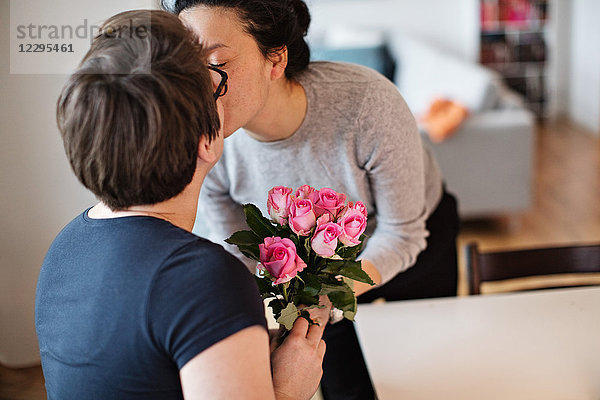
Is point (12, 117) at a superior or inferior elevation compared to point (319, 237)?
superior

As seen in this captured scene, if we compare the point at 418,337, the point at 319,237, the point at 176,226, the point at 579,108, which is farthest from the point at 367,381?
→ the point at 579,108

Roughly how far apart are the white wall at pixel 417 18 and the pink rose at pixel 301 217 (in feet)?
17.8

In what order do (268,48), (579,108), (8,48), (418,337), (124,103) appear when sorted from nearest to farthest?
(124,103), (8,48), (268,48), (418,337), (579,108)

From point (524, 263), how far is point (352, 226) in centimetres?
89

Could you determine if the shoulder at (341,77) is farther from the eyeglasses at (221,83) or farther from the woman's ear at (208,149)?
the woman's ear at (208,149)

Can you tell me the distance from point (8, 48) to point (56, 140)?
0.49ft

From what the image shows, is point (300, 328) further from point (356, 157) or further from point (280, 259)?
point (356, 157)

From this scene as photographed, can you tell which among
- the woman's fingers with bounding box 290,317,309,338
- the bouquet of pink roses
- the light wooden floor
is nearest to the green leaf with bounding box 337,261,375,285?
the bouquet of pink roses

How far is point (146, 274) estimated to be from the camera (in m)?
0.75

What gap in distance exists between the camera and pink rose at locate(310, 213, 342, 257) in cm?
97

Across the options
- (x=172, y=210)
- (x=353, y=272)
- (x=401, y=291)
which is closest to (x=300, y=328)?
(x=353, y=272)

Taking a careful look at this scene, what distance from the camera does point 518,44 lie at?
629 centimetres

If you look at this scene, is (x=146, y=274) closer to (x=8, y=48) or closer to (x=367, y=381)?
(x=8, y=48)

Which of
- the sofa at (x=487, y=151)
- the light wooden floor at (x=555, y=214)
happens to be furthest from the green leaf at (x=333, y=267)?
the sofa at (x=487, y=151)
